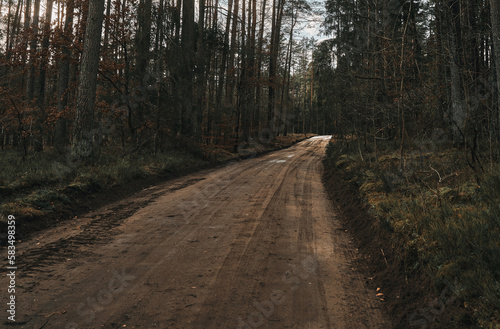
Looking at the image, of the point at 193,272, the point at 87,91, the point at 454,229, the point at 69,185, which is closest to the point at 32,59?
the point at 87,91

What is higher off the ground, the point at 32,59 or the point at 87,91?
the point at 32,59

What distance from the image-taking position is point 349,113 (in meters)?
12.4

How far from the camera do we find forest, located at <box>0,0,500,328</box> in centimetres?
438

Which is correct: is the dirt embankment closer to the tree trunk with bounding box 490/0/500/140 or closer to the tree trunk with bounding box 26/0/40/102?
the tree trunk with bounding box 490/0/500/140

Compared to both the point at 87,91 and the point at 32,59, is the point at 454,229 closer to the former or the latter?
the point at 87,91

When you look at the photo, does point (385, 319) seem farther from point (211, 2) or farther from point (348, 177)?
point (211, 2)

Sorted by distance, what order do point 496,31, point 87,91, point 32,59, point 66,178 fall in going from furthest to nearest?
point 32,59
point 87,91
point 66,178
point 496,31

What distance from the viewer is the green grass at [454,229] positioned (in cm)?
265

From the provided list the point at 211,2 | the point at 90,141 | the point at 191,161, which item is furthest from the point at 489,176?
the point at 211,2

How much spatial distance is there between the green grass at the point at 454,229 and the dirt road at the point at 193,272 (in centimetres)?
76

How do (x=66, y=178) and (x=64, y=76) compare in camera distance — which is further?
(x=64, y=76)

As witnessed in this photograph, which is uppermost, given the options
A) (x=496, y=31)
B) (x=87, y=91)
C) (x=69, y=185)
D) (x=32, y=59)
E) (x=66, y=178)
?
(x=32, y=59)

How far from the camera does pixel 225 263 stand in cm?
411

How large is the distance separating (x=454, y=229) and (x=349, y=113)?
9.51 m
